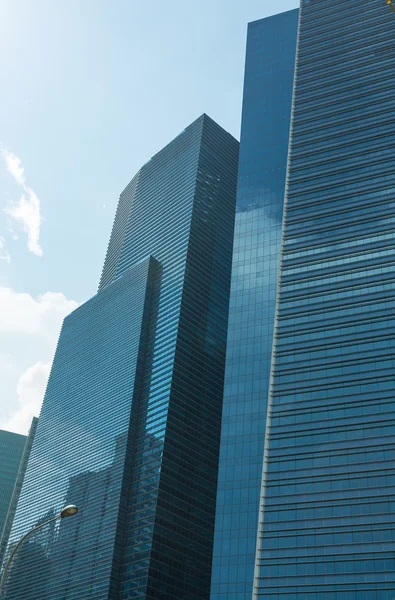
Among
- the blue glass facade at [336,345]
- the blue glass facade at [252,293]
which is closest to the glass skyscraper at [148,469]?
the blue glass facade at [252,293]

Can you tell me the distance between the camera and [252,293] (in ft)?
490

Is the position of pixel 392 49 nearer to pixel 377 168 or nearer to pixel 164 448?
pixel 377 168

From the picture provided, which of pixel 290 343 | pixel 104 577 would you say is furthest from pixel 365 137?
pixel 104 577

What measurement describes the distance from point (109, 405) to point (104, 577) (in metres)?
48.8

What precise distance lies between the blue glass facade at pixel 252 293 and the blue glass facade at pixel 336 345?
12.2 meters

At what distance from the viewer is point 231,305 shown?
151 m

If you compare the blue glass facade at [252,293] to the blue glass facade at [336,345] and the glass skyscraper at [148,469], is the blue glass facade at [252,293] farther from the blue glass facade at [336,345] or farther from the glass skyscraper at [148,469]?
the glass skyscraper at [148,469]

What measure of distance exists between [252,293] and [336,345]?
3479cm

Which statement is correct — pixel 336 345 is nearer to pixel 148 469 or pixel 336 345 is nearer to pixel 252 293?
pixel 252 293

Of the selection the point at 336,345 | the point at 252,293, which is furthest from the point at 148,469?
the point at 336,345

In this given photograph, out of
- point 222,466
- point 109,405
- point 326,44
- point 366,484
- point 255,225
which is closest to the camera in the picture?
point 366,484

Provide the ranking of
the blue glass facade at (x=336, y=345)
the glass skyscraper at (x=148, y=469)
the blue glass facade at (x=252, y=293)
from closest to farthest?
the blue glass facade at (x=336, y=345)
the blue glass facade at (x=252, y=293)
the glass skyscraper at (x=148, y=469)

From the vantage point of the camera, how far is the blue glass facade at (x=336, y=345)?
321 ft

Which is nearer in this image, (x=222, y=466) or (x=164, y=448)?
(x=222, y=466)
